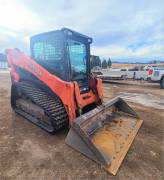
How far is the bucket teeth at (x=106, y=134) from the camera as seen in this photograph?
8.85 feet

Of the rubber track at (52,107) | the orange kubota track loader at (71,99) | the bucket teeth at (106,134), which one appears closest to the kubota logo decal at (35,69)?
the orange kubota track loader at (71,99)

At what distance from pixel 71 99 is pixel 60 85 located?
0.42 meters

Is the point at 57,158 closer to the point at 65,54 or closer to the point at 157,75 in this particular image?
the point at 65,54

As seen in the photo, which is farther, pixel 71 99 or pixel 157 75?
pixel 157 75

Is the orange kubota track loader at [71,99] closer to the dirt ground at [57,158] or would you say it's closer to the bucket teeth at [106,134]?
the bucket teeth at [106,134]

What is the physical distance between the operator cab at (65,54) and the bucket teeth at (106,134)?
92 cm

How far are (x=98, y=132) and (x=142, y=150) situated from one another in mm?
977

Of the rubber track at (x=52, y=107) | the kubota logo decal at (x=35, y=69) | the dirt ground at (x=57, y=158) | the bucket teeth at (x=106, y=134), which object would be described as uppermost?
the kubota logo decal at (x=35, y=69)

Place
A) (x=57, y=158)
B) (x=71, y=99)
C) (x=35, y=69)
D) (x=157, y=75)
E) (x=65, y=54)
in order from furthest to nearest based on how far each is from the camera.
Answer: (x=157, y=75), (x=35, y=69), (x=65, y=54), (x=71, y=99), (x=57, y=158)

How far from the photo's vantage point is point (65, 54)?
3.60 metres

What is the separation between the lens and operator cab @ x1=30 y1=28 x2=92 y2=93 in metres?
3.63

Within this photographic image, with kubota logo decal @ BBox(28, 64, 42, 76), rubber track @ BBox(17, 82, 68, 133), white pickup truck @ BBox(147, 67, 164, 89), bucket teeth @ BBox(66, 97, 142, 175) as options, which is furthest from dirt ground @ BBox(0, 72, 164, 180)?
white pickup truck @ BBox(147, 67, 164, 89)

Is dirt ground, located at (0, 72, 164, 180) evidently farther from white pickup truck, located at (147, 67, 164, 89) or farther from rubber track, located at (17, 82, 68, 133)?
white pickup truck, located at (147, 67, 164, 89)

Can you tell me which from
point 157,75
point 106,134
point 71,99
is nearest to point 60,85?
point 71,99
